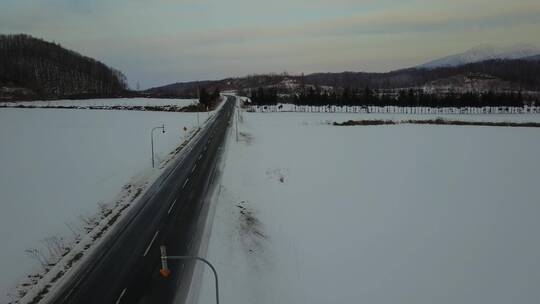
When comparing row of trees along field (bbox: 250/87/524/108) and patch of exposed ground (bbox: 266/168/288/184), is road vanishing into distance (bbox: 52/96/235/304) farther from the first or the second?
row of trees along field (bbox: 250/87/524/108)

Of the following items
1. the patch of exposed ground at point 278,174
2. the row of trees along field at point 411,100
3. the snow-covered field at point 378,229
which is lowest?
the snow-covered field at point 378,229

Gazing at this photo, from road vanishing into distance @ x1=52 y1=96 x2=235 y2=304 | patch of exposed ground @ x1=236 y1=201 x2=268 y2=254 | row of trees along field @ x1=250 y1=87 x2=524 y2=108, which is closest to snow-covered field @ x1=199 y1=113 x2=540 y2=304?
patch of exposed ground @ x1=236 y1=201 x2=268 y2=254

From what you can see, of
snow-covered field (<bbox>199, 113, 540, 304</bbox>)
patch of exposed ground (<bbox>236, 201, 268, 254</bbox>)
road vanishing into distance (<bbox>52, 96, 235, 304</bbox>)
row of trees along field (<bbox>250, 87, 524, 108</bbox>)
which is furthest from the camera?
row of trees along field (<bbox>250, 87, 524, 108</bbox>)

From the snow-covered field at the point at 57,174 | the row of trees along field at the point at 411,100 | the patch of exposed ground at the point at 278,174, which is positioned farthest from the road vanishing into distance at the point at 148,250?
the row of trees along field at the point at 411,100

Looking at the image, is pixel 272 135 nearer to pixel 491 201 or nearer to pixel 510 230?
pixel 491 201

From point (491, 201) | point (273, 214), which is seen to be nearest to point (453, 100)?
point (491, 201)

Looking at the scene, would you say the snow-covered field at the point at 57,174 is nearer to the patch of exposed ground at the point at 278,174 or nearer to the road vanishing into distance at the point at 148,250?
the road vanishing into distance at the point at 148,250
